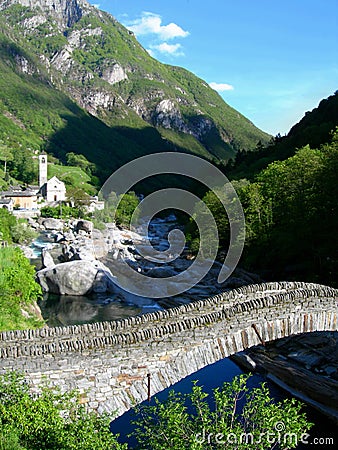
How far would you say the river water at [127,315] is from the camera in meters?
16.2

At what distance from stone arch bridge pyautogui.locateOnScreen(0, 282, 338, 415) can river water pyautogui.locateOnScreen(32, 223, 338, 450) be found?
5549 millimetres

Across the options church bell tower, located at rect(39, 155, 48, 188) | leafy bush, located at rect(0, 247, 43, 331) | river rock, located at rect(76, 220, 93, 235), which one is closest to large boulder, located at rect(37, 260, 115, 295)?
leafy bush, located at rect(0, 247, 43, 331)

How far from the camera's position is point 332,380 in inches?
719

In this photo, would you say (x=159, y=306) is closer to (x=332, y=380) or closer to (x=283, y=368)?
(x=283, y=368)

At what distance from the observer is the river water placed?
1625 cm

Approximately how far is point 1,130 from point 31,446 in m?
156

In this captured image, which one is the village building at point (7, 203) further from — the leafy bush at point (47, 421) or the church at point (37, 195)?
the leafy bush at point (47, 421)

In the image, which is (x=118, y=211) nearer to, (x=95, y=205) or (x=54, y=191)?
(x=95, y=205)

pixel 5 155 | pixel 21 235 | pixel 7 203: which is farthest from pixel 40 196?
pixel 21 235

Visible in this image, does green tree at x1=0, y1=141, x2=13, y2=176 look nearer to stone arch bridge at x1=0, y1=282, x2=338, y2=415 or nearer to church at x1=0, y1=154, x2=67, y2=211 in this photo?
church at x1=0, y1=154, x2=67, y2=211

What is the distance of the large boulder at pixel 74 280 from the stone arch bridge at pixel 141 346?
25418 mm

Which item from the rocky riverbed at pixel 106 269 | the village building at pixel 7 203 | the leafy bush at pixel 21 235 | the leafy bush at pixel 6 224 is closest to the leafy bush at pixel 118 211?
the rocky riverbed at pixel 106 269

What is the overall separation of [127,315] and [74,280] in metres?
7.69

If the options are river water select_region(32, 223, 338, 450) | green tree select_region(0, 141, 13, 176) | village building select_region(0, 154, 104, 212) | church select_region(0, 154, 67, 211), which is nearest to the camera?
river water select_region(32, 223, 338, 450)
